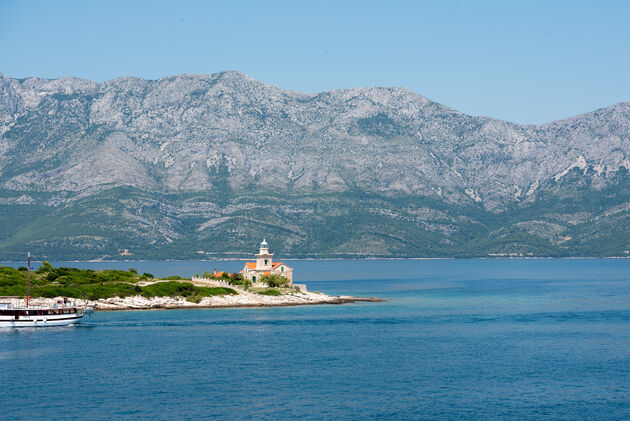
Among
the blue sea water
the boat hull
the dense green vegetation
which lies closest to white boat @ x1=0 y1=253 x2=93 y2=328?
the boat hull

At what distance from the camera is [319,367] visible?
3858 inches

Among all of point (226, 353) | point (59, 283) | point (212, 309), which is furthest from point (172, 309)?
point (226, 353)

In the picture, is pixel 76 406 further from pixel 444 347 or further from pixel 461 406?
pixel 444 347

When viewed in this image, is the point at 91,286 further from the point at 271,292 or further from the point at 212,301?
the point at 271,292

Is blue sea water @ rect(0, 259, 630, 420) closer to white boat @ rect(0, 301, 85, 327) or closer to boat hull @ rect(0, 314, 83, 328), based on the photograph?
boat hull @ rect(0, 314, 83, 328)

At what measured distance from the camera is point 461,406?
255 ft

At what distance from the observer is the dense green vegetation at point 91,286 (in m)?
168

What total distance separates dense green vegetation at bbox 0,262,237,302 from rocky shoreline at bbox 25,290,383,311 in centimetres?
203

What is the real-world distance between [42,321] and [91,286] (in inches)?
1383

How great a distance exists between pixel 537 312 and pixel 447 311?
18524mm

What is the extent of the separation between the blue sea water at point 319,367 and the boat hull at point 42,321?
2477mm

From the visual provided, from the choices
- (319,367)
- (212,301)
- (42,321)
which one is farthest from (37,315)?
(319,367)

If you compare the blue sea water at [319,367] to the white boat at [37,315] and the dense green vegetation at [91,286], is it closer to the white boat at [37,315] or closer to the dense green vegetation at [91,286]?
the white boat at [37,315]

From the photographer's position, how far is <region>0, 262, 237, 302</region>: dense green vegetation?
16750cm
